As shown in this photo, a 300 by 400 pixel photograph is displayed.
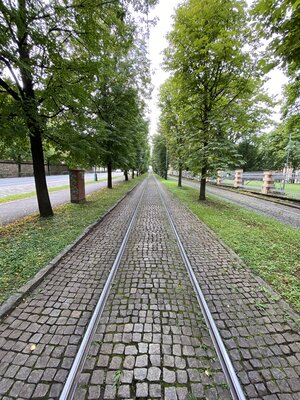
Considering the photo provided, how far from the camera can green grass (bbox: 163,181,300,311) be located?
3.25 meters

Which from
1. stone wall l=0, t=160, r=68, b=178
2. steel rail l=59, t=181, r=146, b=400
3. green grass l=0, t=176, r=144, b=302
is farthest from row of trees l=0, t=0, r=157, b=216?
stone wall l=0, t=160, r=68, b=178

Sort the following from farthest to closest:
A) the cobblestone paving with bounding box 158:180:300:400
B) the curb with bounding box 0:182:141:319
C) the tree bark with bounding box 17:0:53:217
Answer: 1. the tree bark with bounding box 17:0:53:217
2. the curb with bounding box 0:182:141:319
3. the cobblestone paving with bounding box 158:180:300:400

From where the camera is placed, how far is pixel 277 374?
5.86 ft

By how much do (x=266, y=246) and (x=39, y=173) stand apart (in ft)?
23.6

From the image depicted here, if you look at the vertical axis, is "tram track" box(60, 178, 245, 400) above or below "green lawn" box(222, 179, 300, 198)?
below

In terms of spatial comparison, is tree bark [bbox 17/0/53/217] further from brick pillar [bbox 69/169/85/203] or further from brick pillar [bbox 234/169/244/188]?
brick pillar [bbox 234/169/244/188]

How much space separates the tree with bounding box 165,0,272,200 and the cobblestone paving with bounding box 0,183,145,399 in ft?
25.5

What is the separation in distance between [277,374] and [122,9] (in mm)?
8012

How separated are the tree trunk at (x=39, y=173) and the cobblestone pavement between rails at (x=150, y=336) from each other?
373 centimetres

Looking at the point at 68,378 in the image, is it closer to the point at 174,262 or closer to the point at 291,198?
the point at 174,262

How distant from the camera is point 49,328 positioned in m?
2.25

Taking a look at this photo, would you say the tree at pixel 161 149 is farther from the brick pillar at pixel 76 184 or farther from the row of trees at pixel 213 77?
the brick pillar at pixel 76 184

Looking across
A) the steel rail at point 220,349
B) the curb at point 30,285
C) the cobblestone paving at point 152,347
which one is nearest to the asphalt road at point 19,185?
the curb at point 30,285

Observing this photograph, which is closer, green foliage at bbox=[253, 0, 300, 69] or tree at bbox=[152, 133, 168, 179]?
green foliage at bbox=[253, 0, 300, 69]
